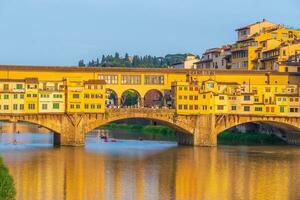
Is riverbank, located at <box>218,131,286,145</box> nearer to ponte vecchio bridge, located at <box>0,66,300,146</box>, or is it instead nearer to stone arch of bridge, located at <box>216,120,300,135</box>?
ponte vecchio bridge, located at <box>0,66,300,146</box>

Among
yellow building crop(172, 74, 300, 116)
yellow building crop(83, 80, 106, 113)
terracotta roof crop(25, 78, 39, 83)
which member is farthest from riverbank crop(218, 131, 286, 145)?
terracotta roof crop(25, 78, 39, 83)

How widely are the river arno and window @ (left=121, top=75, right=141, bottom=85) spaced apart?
271 inches

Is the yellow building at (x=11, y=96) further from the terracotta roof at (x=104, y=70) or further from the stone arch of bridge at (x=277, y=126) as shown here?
the stone arch of bridge at (x=277, y=126)

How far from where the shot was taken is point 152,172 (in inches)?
1799

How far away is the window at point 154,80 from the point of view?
68.7 m

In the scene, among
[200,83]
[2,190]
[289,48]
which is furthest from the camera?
[289,48]

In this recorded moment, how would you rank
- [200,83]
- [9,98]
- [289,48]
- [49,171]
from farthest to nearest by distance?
1. [289,48]
2. [200,83]
3. [9,98]
4. [49,171]

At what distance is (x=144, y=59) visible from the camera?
15700 centimetres

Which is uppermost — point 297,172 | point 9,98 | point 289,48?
point 289,48

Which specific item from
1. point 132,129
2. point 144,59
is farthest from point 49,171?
point 144,59

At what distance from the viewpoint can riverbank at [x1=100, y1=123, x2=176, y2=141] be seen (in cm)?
7888

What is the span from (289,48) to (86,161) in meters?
35.2

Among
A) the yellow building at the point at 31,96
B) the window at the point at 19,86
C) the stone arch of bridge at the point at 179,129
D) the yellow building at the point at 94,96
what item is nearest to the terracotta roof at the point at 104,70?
the yellow building at the point at 31,96

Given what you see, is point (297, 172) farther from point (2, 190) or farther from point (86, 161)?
point (2, 190)
